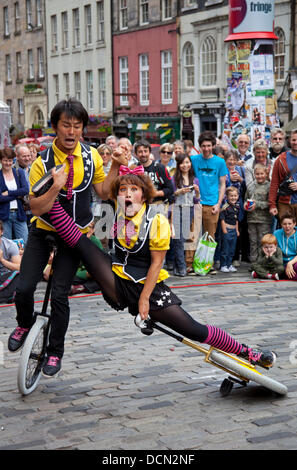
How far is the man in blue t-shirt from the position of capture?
34.9 feet

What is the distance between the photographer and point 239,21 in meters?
12.7

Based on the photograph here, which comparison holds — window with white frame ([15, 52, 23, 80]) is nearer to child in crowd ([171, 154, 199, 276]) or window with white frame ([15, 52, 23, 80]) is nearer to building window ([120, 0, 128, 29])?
building window ([120, 0, 128, 29])

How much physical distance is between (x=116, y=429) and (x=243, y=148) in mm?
8157

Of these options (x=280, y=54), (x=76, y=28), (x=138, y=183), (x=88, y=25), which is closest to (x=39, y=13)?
(x=76, y=28)

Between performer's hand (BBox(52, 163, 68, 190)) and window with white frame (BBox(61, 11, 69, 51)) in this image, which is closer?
performer's hand (BBox(52, 163, 68, 190))

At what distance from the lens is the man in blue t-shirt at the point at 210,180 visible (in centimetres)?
1063

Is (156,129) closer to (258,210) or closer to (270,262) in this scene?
(258,210)

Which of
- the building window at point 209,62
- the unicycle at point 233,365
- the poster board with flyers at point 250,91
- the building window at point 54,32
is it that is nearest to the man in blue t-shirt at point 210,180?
the poster board with flyers at point 250,91

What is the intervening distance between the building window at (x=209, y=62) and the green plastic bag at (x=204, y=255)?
20.5m

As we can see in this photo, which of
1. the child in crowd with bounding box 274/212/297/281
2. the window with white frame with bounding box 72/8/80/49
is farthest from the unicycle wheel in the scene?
the window with white frame with bounding box 72/8/80/49

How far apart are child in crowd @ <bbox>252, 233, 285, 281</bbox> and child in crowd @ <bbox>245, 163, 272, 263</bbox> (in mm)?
591

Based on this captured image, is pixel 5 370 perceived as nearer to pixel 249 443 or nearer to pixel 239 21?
pixel 249 443

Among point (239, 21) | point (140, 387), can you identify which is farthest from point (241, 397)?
point (239, 21)

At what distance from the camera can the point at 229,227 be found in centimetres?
1082
